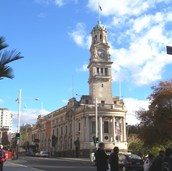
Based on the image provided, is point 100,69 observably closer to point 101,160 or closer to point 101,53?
point 101,53

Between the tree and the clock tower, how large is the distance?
50477 millimetres

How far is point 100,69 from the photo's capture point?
109 m

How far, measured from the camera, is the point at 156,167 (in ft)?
40.1

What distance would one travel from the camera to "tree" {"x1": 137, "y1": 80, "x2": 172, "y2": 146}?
173 ft

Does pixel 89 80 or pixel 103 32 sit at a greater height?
pixel 103 32

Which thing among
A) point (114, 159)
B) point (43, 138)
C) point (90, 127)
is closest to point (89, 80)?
point (90, 127)

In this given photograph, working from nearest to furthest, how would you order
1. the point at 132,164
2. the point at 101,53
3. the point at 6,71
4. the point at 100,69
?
1. the point at 6,71
2. the point at 132,164
3. the point at 100,69
4. the point at 101,53

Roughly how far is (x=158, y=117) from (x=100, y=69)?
56.4 metres

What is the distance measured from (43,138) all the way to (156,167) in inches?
5498

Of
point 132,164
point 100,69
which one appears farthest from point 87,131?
point 132,164

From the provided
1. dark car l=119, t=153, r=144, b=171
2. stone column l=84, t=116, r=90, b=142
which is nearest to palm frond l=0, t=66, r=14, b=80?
dark car l=119, t=153, r=144, b=171

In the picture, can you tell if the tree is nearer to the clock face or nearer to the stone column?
the stone column

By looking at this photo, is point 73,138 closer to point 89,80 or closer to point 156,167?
point 89,80

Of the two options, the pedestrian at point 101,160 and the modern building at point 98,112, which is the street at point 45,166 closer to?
the pedestrian at point 101,160
